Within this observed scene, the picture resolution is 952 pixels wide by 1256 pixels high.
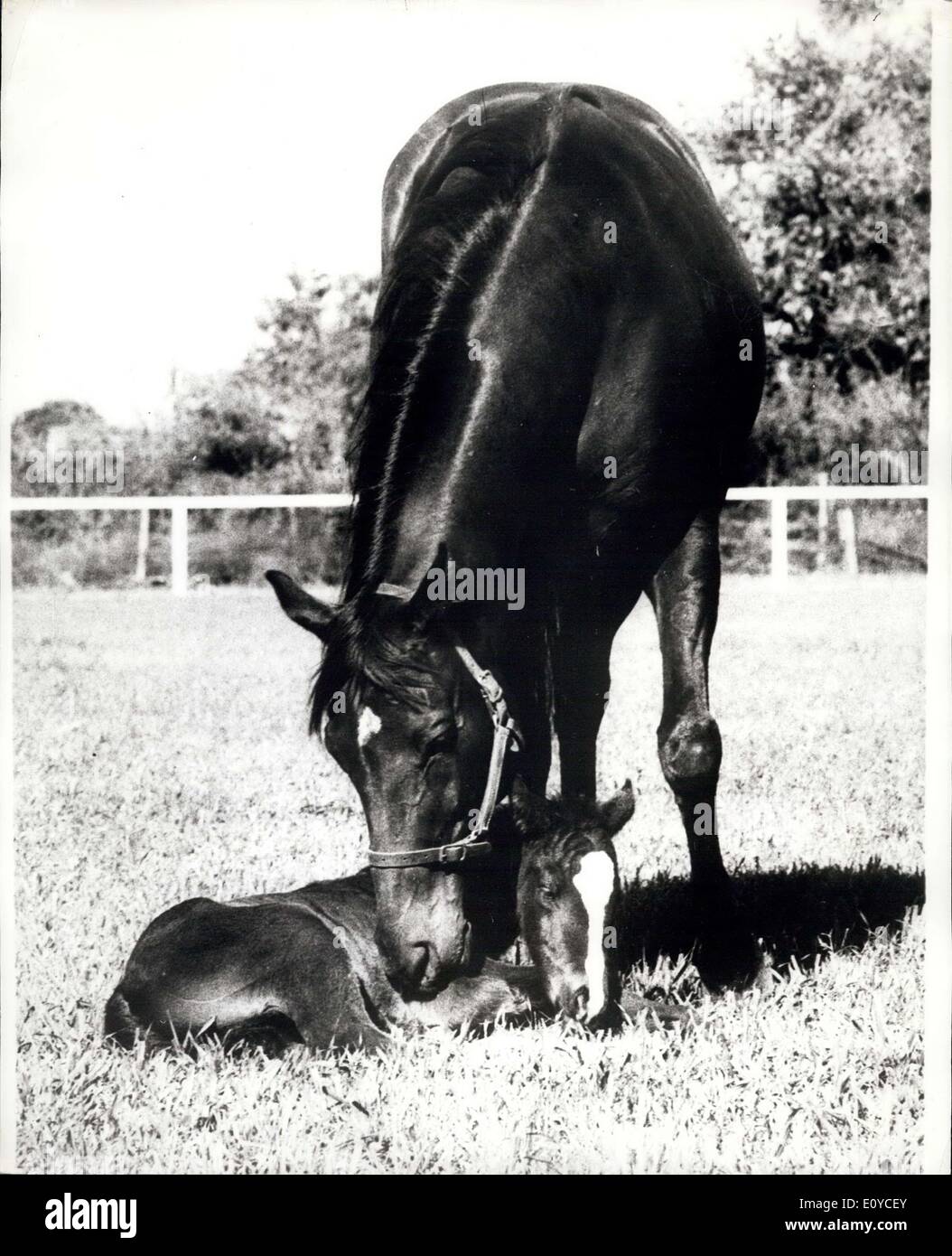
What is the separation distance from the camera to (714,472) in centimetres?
422

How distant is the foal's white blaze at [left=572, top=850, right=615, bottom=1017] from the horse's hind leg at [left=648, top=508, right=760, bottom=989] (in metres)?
0.69

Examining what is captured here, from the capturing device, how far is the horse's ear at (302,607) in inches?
136

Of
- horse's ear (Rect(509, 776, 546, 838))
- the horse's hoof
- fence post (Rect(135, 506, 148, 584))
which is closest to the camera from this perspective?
horse's ear (Rect(509, 776, 546, 838))

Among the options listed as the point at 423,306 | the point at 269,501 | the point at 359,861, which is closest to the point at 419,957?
the point at 359,861

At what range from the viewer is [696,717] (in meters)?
4.16

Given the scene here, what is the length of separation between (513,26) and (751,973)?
2975 millimetres

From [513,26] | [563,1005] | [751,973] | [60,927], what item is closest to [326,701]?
[563,1005]

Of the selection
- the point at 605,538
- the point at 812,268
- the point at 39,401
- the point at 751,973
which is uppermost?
the point at 812,268

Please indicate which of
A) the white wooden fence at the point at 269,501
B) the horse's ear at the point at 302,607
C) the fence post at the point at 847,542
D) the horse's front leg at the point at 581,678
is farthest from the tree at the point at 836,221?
the horse's ear at the point at 302,607

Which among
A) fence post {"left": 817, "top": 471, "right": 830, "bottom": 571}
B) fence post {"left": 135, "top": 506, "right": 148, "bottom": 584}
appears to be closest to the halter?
fence post {"left": 135, "top": 506, "right": 148, "bottom": 584}

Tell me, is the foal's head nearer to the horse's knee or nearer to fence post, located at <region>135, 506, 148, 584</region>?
the horse's knee

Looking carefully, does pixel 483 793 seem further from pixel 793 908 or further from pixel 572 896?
pixel 793 908

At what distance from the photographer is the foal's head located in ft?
11.6
